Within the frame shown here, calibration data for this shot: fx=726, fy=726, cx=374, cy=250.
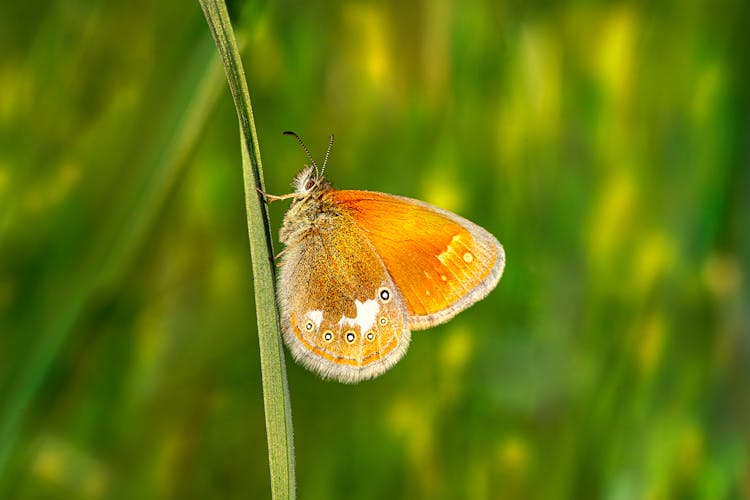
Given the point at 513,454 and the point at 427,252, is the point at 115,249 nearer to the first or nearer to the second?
the point at 427,252

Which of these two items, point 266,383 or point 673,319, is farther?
point 673,319

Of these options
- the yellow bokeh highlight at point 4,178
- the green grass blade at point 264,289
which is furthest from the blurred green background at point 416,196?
the green grass blade at point 264,289

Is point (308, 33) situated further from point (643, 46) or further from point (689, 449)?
point (689, 449)

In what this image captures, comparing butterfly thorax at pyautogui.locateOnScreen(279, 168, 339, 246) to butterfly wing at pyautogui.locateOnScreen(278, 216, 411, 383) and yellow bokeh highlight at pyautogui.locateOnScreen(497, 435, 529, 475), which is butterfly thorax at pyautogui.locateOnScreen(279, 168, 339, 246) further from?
yellow bokeh highlight at pyautogui.locateOnScreen(497, 435, 529, 475)

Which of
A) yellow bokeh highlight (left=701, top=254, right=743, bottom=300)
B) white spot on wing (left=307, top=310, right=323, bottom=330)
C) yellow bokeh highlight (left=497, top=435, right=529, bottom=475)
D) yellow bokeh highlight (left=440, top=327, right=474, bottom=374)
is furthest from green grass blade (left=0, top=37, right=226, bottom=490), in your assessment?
yellow bokeh highlight (left=701, top=254, right=743, bottom=300)

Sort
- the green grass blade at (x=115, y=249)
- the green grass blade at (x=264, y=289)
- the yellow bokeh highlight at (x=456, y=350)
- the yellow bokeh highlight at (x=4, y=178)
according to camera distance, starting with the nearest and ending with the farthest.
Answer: the green grass blade at (x=264, y=289), the green grass blade at (x=115, y=249), the yellow bokeh highlight at (x=4, y=178), the yellow bokeh highlight at (x=456, y=350)

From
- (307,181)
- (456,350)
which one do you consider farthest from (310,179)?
(456,350)

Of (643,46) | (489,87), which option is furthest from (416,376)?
(643,46)

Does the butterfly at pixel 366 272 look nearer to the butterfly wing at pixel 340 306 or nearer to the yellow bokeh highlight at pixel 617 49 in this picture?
the butterfly wing at pixel 340 306
